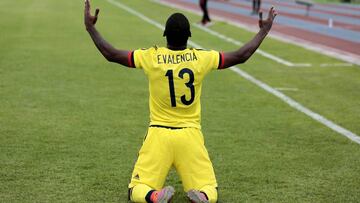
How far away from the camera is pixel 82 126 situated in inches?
348

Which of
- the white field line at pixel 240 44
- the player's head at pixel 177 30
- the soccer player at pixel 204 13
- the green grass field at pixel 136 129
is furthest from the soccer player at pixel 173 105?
the soccer player at pixel 204 13

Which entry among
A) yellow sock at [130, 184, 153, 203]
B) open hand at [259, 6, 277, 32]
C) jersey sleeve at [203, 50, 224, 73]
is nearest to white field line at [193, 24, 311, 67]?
open hand at [259, 6, 277, 32]

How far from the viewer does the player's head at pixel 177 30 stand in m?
5.56

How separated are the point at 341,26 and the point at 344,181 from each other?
2209 centimetres

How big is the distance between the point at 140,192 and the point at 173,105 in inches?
29.9

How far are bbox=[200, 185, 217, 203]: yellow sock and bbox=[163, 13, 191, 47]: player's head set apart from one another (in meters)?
1.18

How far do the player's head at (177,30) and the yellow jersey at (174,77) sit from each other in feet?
0.27

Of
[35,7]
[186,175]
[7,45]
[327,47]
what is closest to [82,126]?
[186,175]

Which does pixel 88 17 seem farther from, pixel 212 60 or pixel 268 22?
pixel 268 22

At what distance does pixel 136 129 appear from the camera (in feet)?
29.0

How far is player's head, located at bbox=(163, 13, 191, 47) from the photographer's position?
5.56 m

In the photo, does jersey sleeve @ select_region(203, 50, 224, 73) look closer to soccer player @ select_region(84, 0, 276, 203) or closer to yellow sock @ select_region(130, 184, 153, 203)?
soccer player @ select_region(84, 0, 276, 203)

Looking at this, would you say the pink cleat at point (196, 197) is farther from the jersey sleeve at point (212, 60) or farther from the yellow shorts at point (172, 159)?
the jersey sleeve at point (212, 60)

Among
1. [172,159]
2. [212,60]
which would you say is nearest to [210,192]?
[172,159]
